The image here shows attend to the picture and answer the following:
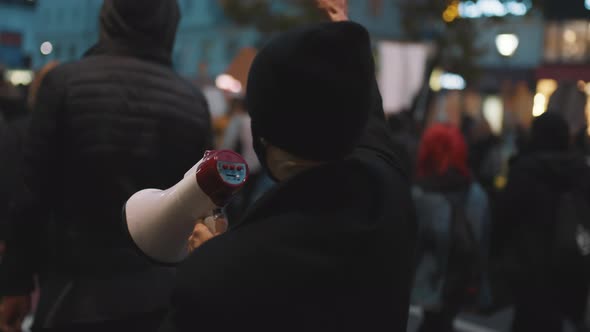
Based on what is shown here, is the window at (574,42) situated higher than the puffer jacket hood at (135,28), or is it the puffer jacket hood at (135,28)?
the puffer jacket hood at (135,28)

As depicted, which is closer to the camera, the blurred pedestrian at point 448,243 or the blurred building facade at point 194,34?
the blurred pedestrian at point 448,243

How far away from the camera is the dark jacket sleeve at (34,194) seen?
3.17m

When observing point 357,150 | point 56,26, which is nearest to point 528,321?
point 357,150

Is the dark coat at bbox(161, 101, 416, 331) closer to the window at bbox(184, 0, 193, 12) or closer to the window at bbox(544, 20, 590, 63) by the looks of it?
the window at bbox(544, 20, 590, 63)

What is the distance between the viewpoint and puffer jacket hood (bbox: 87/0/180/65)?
10.9ft

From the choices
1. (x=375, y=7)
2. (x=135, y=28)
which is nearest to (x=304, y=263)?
(x=135, y=28)

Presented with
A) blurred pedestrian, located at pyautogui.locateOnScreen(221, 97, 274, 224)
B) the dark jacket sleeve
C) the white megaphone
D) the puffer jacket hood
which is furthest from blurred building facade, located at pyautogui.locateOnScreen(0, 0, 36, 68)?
the white megaphone

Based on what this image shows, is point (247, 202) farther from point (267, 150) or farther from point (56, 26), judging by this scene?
point (56, 26)

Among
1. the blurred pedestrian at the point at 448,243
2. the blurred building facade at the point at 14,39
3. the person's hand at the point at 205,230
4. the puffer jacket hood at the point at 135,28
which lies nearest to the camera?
the person's hand at the point at 205,230

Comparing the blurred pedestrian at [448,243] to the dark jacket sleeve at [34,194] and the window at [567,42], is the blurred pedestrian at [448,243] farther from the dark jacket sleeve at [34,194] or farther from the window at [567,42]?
the window at [567,42]

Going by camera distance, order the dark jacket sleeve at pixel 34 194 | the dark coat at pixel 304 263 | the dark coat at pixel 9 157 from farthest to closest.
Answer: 1. the dark coat at pixel 9 157
2. the dark jacket sleeve at pixel 34 194
3. the dark coat at pixel 304 263

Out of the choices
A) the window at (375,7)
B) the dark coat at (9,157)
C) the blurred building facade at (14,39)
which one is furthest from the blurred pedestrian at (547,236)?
the window at (375,7)

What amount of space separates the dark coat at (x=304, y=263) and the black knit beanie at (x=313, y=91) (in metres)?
0.07

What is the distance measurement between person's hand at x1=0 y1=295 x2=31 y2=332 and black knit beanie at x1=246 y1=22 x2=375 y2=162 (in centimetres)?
171
